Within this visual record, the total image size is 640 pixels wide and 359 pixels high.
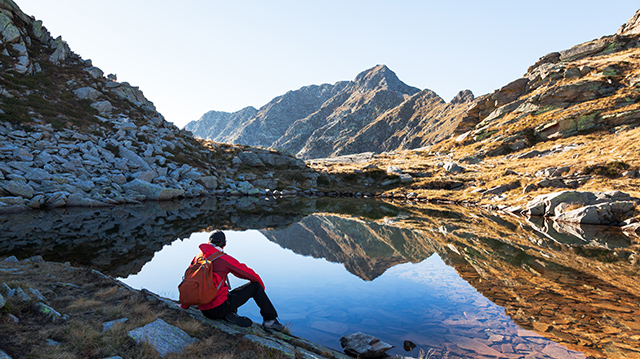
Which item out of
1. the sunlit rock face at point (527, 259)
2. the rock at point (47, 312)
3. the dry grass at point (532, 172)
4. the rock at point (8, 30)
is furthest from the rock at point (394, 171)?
the rock at point (8, 30)

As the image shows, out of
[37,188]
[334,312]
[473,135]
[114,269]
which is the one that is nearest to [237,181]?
[37,188]

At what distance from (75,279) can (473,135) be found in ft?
394

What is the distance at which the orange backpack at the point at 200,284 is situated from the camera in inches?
275

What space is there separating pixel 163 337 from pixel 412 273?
44.1 ft

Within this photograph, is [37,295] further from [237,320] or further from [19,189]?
[19,189]

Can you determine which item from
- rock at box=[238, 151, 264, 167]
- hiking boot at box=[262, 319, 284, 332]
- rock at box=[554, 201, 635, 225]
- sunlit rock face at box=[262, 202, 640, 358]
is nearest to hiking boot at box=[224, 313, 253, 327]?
hiking boot at box=[262, 319, 284, 332]

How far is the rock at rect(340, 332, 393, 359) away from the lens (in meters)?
7.89

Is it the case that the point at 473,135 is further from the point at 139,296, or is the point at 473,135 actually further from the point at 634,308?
the point at 139,296

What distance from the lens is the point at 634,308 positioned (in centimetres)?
1106

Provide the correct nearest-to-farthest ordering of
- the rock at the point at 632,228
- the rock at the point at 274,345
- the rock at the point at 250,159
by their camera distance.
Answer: the rock at the point at 274,345, the rock at the point at 632,228, the rock at the point at 250,159

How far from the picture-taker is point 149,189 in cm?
4469

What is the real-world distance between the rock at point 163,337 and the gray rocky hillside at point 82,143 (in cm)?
3493

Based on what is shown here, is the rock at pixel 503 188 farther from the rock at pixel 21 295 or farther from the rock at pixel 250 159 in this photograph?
the rock at pixel 21 295

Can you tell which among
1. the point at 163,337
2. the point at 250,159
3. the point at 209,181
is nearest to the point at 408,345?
the point at 163,337
